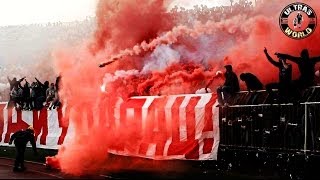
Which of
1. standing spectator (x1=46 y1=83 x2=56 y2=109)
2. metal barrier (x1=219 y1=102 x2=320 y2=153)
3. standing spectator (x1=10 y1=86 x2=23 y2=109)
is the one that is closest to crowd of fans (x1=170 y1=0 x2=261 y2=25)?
metal barrier (x1=219 y1=102 x2=320 y2=153)

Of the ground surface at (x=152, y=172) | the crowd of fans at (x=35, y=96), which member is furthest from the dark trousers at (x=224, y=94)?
the crowd of fans at (x=35, y=96)

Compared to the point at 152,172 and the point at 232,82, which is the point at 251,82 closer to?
the point at 232,82

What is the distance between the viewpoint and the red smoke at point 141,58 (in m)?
18.2

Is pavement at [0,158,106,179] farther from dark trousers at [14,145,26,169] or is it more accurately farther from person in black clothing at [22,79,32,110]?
person in black clothing at [22,79,32,110]

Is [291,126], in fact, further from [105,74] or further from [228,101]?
[105,74]

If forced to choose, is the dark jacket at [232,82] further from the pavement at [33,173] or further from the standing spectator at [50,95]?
the standing spectator at [50,95]

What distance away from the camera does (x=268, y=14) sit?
18703 millimetres

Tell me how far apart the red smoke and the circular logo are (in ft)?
1.41

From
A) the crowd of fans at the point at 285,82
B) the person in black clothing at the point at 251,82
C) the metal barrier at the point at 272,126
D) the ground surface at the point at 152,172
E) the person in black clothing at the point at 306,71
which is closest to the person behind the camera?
the metal barrier at the point at 272,126

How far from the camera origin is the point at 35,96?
76.8ft

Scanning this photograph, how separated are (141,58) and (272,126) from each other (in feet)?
33.6

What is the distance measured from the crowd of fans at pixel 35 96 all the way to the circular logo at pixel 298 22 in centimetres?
927

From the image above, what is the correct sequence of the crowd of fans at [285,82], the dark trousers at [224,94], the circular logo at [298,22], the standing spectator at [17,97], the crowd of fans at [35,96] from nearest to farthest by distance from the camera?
1. the crowd of fans at [285,82]
2. the dark trousers at [224,94]
3. the circular logo at [298,22]
4. the crowd of fans at [35,96]
5. the standing spectator at [17,97]

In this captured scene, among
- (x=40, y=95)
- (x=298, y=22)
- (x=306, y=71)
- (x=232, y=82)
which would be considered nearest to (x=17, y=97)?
(x=40, y=95)
